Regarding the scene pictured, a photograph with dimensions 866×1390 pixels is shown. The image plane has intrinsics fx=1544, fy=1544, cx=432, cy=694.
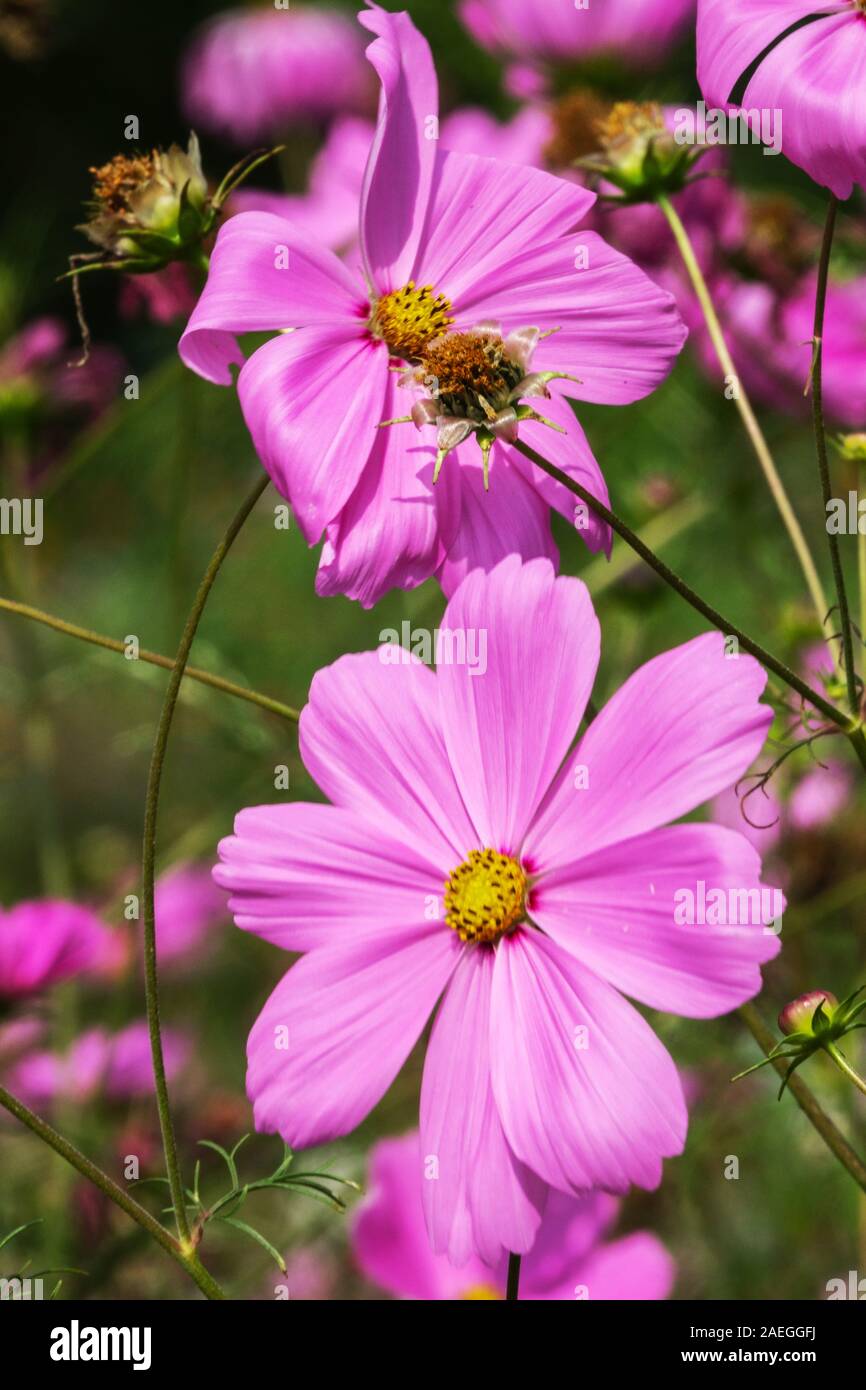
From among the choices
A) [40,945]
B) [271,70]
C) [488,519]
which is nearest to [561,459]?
[488,519]

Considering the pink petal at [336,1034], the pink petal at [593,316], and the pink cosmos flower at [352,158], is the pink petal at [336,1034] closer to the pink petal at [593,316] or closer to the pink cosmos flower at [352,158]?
the pink petal at [593,316]

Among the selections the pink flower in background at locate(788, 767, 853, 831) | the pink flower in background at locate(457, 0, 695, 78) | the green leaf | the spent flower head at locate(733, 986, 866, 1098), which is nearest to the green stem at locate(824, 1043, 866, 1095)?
the spent flower head at locate(733, 986, 866, 1098)

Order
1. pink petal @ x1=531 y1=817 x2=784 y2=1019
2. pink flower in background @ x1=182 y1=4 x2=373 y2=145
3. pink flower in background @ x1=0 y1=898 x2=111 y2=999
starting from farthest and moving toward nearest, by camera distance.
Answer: pink flower in background @ x1=182 y1=4 x2=373 y2=145 < pink flower in background @ x1=0 y1=898 x2=111 y2=999 < pink petal @ x1=531 y1=817 x2=784 y2=1019

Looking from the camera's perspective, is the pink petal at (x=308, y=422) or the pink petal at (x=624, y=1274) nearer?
the pink petal at (x=308, y=422)

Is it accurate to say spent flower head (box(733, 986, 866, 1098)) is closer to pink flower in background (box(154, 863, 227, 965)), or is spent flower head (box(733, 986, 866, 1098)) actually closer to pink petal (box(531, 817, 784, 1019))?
pink petal (box(531, 817, 784, 1019))

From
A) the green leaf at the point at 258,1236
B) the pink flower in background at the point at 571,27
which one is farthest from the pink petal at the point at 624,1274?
the pink flower in background at the point at 571,27

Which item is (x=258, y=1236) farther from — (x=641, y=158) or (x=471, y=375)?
(x=641, y=158)

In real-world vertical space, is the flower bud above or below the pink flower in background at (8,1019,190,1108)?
below
